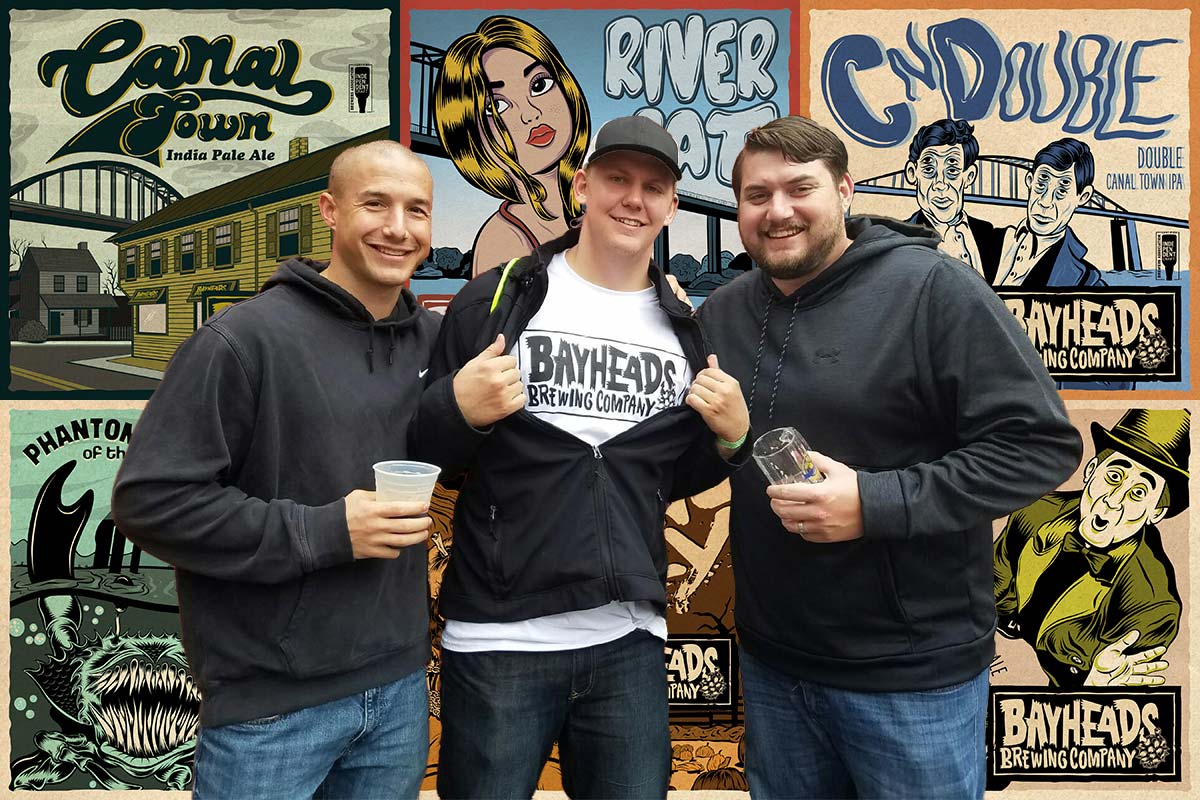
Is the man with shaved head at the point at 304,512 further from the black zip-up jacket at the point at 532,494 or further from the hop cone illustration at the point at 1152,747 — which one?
the hop cone illustration at the point at 1152,747

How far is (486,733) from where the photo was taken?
219 centimetres

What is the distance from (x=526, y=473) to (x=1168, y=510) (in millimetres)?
2919

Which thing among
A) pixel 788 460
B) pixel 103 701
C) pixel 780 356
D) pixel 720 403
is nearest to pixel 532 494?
pixel 720 403

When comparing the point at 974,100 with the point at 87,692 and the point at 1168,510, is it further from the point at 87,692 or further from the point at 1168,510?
the point at 87,692

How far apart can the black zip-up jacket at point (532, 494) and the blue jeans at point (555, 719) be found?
5.5 inches

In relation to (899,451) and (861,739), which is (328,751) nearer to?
(861,739)

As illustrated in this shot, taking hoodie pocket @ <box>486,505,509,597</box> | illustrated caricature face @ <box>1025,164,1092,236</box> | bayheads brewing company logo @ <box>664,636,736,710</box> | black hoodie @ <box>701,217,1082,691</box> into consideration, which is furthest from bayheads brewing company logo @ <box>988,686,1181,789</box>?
hoodie pocket @ <box>486,505,509,597</box>

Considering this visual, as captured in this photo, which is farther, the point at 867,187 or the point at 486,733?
the point at 867,187

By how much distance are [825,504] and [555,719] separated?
930 millimetres

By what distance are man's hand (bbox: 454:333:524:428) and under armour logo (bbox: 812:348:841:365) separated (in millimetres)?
766

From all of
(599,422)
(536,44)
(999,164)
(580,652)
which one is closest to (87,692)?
(580,652)

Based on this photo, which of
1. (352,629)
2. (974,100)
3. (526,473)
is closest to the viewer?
(352,629)

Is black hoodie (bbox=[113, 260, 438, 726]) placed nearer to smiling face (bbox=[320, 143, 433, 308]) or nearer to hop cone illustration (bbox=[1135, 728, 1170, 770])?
smiling face (bbox=[320, 143, 433, 308])

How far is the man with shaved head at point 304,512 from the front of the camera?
6.07 ft
